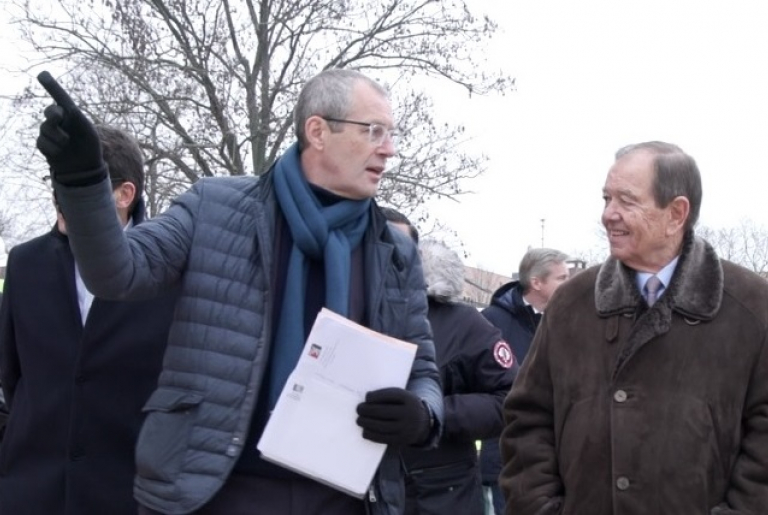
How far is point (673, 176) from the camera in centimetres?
349

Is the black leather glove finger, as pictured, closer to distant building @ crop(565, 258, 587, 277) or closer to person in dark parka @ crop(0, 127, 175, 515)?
person in dark parka @ crop(0, 127, 175, 515)

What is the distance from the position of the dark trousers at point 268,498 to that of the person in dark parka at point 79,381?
68cm

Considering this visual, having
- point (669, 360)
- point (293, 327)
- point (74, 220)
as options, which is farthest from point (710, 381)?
point (74, 220)

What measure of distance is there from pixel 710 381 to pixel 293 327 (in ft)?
3.93

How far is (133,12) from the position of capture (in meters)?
20.0

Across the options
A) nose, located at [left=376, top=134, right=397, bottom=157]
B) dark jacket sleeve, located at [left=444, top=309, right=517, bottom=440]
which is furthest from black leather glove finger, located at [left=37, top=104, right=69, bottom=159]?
dark jacket sleeve, located at [left=444, top=309, right=517, bottom=440]

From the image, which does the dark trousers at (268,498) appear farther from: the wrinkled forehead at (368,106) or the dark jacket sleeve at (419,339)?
the wrinkled forehead at (368,106)

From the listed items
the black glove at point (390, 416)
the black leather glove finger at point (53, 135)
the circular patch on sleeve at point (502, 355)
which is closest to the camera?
the black leather glove finger at point (53, 135)

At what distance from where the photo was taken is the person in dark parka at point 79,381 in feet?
12.3

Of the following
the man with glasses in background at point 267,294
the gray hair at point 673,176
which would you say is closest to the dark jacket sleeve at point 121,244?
the man with glasses in background at point 267,294

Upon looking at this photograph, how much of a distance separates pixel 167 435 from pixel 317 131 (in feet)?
3.08

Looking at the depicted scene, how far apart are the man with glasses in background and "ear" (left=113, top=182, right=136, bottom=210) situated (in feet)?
2.28

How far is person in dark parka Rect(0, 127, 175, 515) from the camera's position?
3750 millimetres

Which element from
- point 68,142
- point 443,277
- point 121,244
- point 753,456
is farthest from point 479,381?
point 68,142
